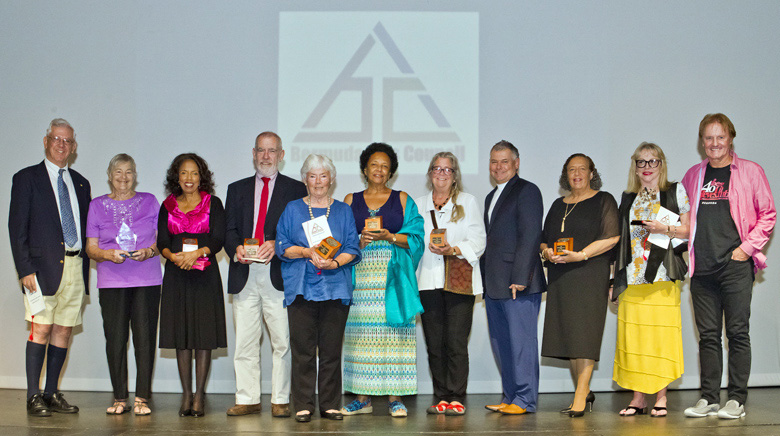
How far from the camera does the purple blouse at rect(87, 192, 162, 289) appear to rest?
4359mm

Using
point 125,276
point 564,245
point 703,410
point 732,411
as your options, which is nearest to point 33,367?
point 125,276

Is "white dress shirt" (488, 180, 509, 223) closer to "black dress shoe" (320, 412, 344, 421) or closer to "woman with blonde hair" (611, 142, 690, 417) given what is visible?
"woman with blonde hair" (611, 142, 690, 417)

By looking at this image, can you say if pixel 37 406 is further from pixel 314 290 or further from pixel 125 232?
pixel 314 290

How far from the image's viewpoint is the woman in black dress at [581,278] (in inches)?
168

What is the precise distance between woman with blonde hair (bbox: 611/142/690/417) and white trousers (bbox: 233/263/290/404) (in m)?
2.21

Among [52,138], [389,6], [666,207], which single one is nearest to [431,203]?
[666,207]

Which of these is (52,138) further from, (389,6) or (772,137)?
Result: (772,137)

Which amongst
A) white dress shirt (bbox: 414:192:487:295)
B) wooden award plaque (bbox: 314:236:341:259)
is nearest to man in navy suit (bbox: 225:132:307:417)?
wooden award plaque (bbox: 314:236:341:259)

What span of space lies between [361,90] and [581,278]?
8.30 ft

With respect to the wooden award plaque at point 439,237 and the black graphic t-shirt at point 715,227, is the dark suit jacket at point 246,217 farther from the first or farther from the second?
the black graphic t-shirt at point 715,227

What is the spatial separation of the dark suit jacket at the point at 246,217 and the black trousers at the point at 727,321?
2.73 meters

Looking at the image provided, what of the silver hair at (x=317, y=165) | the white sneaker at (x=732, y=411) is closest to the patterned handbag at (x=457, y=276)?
the silver hair at (x=317, y=165)

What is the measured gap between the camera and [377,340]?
4.21m

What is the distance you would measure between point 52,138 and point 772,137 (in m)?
5.82
